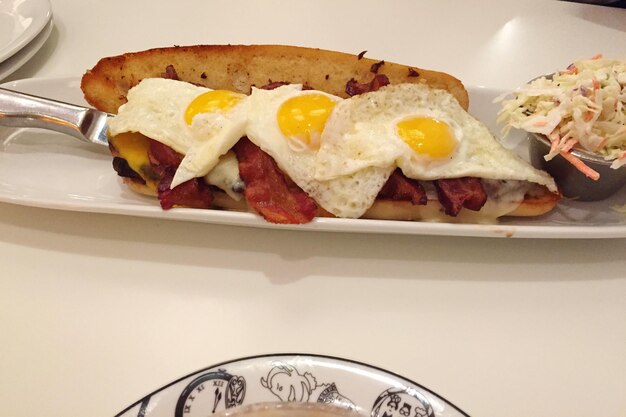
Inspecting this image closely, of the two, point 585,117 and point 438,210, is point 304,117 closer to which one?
point 438,210

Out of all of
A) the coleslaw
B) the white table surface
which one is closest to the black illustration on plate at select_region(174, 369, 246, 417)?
the white table surface

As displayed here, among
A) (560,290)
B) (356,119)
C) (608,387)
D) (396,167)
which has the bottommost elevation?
(608,387)

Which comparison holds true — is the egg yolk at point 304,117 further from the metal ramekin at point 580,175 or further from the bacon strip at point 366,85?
the metal ramekin at point 580,175

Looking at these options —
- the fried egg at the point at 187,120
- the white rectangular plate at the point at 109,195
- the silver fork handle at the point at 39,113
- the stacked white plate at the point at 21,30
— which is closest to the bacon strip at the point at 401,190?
the white rectangular plate at the point at 109,195

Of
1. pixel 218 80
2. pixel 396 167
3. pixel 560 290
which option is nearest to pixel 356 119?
pixel 396 167

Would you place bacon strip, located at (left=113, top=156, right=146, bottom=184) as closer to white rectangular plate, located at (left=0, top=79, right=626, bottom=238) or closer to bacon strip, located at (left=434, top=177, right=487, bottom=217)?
white rectangular plate, located at (left=0, top=79, right=626, bottom=238)

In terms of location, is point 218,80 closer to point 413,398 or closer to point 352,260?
point 352,260
